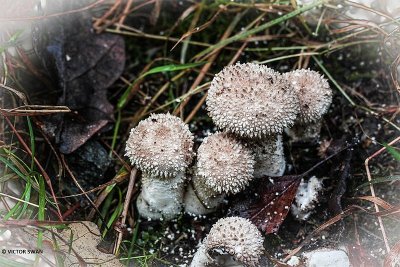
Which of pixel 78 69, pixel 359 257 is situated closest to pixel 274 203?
pixel 359 257

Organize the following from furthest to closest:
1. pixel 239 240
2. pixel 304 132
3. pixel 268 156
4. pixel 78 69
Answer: pixel 78 69, pixel 304 132, pixel 268 156, pixel 239 240

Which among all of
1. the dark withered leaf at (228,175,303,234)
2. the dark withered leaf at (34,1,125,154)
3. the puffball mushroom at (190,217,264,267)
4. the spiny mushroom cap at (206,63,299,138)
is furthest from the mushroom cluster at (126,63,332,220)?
the dark withered leaf at (34,1,125,154)

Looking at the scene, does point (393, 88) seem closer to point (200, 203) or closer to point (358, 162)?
point (358, 162)

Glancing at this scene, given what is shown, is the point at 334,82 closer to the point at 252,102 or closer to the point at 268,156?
the point at 268,156

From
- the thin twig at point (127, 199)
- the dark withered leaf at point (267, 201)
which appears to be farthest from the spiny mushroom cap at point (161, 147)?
the dark withered leaf at point (267, 201)

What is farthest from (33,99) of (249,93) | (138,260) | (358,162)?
(358,162)

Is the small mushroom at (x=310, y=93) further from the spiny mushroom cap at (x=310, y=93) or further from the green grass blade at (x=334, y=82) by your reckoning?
the green grass blade at (x=334, y=82)

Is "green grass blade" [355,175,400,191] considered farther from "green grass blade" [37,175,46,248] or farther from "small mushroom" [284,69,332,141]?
"green grass blade" [37,175,46,248]
